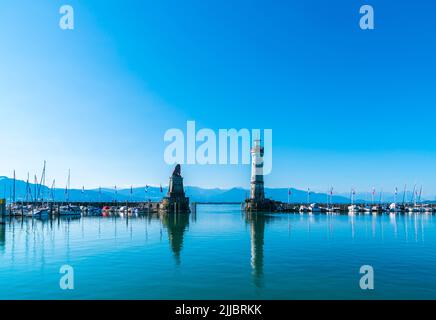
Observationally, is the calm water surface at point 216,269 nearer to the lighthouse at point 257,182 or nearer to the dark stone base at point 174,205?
the dark stone base at point 174,205

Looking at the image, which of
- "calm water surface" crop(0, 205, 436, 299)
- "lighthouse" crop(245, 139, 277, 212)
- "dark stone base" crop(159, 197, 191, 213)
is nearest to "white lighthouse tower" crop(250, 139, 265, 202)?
"lighthouse" crop(245, 139, 277, 212)

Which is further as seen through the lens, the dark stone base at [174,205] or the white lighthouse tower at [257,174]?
the white lighthouse tower at [257,174]

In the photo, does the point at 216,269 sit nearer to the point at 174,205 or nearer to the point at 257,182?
the point at 174,205

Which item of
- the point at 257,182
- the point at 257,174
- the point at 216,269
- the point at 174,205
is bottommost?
the point at 174,205

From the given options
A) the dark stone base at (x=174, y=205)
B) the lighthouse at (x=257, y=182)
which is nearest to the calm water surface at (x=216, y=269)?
the dark stone base at (x=174, y=205)

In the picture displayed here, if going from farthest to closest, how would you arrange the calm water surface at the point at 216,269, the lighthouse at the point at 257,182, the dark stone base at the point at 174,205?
the lighthouse at the point at 257,182 → the dark stone base at the point at 174,205 → the calm water surface at the point at 216,269

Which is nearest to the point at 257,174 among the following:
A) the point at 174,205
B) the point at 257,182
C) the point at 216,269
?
the point at 257,182

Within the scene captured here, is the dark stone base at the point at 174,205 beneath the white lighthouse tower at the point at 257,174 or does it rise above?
beneath

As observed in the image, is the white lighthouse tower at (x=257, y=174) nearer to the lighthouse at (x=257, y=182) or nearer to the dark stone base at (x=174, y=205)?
the lighthouse at (x=257, y=182)

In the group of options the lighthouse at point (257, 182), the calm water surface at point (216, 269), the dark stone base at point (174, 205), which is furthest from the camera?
the lighthouse at point (257, 182)
